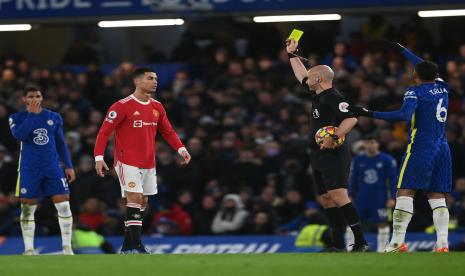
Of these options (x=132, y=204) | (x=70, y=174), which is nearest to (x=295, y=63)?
(x=132, y=204)

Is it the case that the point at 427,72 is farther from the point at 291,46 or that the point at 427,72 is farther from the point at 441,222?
the point at 291,46

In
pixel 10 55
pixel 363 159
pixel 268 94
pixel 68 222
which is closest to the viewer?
pixel 68 222

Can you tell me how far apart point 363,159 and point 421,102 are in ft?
18.8

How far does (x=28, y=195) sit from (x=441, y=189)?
17.0 ft

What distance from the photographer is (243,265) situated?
34.5 feet

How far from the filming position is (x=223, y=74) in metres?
23.1

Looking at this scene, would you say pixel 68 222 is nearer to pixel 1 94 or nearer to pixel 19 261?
pixel 19 261

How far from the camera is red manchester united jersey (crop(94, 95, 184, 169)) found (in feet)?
43.2

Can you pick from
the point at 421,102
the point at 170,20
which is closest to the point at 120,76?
the point at 170,20

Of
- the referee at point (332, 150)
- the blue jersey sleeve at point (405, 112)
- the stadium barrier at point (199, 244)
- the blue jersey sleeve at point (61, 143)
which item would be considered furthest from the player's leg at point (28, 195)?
the blue jersey sleeve at point (405, 112)

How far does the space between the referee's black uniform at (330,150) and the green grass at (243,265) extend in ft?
4.60

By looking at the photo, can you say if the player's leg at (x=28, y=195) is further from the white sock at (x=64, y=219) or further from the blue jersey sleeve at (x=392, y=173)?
the blue jersey sleeve at (x=392, y=173)

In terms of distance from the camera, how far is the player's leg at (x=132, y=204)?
13.1 metres

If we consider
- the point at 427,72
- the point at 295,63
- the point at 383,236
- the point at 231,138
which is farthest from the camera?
the point at 231,138
